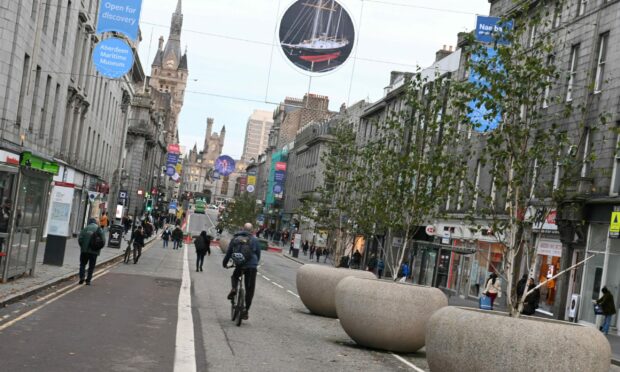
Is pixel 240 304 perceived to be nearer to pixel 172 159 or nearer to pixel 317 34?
pixel 317 34

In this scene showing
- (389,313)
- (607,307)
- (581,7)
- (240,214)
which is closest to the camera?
(389,313)

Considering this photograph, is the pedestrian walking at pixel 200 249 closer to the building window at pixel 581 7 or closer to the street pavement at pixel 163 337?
the street pavement at pixel 163 337

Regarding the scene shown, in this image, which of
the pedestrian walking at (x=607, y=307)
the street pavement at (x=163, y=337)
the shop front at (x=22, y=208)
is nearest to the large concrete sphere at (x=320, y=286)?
the street pavement at (x=163, y=337)

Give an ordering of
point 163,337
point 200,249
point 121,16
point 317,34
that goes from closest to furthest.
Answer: point 163,337 < point 317,34 < point 121,16 < point 200,249

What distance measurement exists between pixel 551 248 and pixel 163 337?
78.1ft

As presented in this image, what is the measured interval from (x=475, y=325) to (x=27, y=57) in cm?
2535

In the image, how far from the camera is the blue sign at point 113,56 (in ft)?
79.9

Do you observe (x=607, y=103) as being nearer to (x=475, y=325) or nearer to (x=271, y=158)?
(x=475, y=325)

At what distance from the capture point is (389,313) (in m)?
13.3

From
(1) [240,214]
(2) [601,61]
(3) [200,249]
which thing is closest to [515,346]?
(2) [601,61]

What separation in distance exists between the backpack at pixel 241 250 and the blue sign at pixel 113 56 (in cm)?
1123

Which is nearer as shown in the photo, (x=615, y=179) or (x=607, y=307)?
(x=607, y=307)

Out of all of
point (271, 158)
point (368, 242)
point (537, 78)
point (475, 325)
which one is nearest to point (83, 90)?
point (368, 242)

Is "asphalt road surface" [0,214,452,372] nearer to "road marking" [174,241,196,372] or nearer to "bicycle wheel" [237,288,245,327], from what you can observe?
"road marking" [174,241,196,372]
